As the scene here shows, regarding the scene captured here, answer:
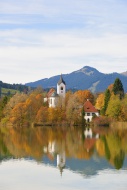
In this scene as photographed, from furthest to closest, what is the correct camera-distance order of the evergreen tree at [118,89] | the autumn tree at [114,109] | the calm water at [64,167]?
1. the evergreen tree at [118,89]
2. the autumn tree at [114,109]
3. the calm water at [64,167]

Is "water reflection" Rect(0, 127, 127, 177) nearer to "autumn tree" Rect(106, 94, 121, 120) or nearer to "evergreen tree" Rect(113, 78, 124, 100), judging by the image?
"autumn tree" Rect(106, 94, 121, 120)

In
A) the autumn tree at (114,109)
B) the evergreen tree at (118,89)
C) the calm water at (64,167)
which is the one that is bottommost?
the calm water at (64,167)

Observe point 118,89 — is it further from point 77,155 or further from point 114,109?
point 77,155

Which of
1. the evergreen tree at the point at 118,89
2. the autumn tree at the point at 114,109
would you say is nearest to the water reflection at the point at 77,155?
the autumn tree at the point at 114,109

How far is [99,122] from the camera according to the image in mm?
85500

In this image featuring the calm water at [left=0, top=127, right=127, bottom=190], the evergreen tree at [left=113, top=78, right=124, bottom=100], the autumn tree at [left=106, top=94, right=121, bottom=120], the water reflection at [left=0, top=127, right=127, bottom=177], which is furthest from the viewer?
the evergreen tree at [left=113, top=78, right=124, bottom=100]

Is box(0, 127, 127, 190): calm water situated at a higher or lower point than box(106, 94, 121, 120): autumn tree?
lower

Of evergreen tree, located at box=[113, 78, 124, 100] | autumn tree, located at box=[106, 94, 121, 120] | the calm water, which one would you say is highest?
evergreen tree, located at box=[113, 78, 124, 100]

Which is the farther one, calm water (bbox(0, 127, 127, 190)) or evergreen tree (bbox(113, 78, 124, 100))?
evergreen tree (bbox(113, 78, 124, 100))

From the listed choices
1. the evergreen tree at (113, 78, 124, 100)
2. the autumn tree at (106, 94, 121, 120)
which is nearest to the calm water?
the autumn tree at (106, 94, 121, 120)

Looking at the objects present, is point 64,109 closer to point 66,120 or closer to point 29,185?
point 66,120

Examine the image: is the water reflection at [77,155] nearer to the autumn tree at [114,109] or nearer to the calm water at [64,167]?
the calm water at [64,167]

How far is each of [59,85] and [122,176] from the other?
8954 cm

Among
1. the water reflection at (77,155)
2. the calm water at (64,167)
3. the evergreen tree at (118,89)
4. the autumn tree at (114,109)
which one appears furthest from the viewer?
the evergreen tree at (118,89)
